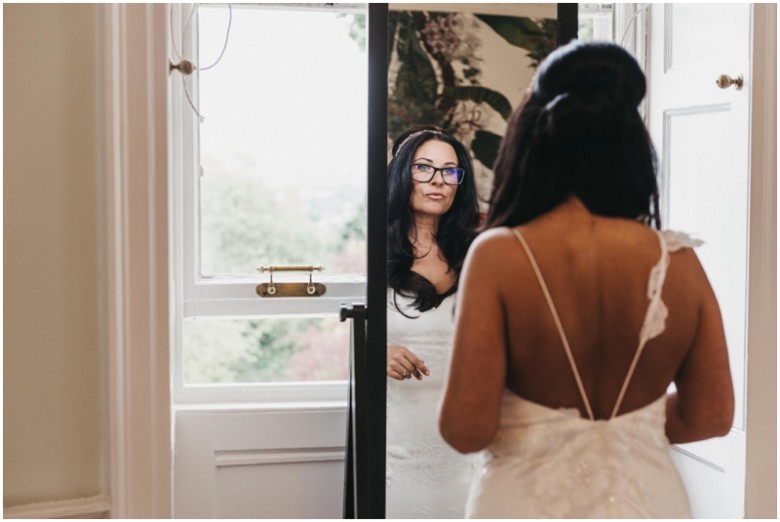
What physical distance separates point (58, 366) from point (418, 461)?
0.83 meters

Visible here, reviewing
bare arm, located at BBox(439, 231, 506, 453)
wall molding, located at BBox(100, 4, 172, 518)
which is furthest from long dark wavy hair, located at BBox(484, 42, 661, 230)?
wall molding, located at BBox(100, 4, 172, 518)

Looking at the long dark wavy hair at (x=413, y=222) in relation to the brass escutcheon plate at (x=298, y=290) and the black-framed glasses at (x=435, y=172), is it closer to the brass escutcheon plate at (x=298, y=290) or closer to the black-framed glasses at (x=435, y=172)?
the black-framed glasses at (x=435, y=172)

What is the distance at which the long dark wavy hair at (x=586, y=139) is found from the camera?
1.38 m

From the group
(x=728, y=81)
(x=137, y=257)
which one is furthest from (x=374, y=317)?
(x=728, y=81)

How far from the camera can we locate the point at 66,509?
1.86 m

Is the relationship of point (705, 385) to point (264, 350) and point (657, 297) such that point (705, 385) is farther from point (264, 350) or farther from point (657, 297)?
point (264, 350)

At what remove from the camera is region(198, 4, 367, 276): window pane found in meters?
2.52

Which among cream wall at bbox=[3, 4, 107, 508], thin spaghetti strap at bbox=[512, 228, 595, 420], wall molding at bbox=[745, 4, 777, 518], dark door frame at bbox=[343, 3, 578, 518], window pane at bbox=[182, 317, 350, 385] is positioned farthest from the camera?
window pane at bbox=[182, 317, 350, 385]

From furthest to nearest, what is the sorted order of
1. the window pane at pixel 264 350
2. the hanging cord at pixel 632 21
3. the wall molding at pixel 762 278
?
the window pane at pixel 264 350 → the hanging cord at pixel 632 21 → the wall molding at pixel 762 278

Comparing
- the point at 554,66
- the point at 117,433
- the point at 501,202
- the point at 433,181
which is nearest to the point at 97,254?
the point at 117,433

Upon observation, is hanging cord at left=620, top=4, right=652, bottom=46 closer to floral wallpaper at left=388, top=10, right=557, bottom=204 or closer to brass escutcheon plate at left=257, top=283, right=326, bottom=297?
floral wallpaper at left=388, top=10, right=557, bottom=204

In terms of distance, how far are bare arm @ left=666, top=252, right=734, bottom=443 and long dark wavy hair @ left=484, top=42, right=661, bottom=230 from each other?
0.19 metres

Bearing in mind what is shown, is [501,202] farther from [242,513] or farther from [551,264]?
[242,513]

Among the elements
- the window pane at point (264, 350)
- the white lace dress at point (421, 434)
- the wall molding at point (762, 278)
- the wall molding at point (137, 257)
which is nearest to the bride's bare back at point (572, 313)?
the white lace dress at point (421, 434)
